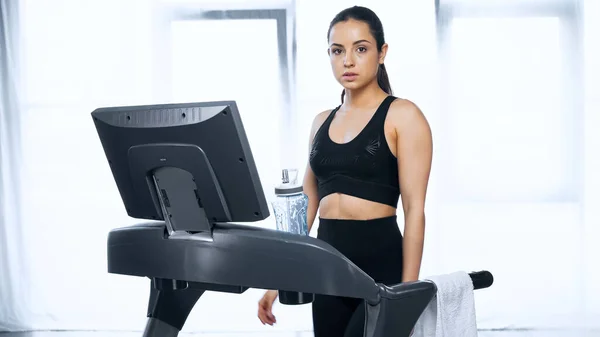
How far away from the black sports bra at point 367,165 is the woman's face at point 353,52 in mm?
85

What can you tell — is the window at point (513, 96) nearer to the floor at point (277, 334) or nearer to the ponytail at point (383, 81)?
the floor at point (277, 334)

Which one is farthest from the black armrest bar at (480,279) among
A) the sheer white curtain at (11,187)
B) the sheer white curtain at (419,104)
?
the sheer white curtain at (11,187)

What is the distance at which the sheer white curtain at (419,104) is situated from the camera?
3848 mm

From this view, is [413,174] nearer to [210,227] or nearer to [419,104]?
[210,227]

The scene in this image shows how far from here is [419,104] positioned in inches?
152

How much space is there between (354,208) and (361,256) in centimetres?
11

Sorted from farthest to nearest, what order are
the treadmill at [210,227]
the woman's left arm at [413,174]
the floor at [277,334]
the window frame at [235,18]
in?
1. the window frame at [235,18]
2. the floor at [277,334]
3. the woman's left arm at [413,174]
4. the treadmill at [210,227]

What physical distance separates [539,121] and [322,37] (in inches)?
48.8

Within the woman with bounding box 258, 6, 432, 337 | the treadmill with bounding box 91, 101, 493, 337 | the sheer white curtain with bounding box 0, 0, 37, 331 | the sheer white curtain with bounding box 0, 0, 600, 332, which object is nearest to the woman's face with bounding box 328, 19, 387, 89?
the woman with bounding box 258, 6, 432, 337

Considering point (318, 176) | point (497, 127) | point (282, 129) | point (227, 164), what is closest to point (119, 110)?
point (227, 164)

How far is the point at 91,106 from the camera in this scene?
4.03 meters

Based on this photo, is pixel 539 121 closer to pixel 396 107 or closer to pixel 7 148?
pixel 396 107

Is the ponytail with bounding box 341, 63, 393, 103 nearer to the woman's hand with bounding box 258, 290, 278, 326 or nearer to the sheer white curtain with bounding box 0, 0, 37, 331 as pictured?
the woman's hand with bounding box 258, 290, 278, 326

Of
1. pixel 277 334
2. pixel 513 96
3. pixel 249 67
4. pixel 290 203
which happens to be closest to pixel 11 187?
pixel 249 67
